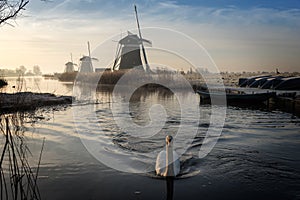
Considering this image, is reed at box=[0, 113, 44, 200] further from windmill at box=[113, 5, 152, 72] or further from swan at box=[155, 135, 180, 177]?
windmill at box=[113, 5, 152, 72]

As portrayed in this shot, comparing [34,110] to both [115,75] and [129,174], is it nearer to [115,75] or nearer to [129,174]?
[129,174]

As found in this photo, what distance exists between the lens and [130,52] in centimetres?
4362

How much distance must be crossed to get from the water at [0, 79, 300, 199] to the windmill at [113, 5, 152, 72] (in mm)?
31609

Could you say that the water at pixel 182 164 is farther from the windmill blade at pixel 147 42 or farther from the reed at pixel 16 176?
the windmill blade at pixel 147 42

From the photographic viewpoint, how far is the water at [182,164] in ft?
17.6

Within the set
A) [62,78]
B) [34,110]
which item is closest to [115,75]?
[34,110]

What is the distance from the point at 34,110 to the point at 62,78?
48.1 meters

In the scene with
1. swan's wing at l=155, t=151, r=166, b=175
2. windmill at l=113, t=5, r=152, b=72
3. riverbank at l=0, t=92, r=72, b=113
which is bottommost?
swan's wing at l=155, t=151, r=166, b=175

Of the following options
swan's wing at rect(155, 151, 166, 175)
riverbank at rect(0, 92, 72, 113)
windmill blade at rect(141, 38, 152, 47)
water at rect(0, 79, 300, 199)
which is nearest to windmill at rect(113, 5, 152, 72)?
windmill blade at rect(141, 38, 152, 47)

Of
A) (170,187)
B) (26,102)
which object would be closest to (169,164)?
(170,187)

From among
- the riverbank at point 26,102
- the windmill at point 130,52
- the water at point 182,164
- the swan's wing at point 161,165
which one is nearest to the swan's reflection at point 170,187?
the water at point 182,164

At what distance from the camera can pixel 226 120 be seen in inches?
551

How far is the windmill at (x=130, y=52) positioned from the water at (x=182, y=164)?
31609mm

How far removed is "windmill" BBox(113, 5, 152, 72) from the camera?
43.3m
